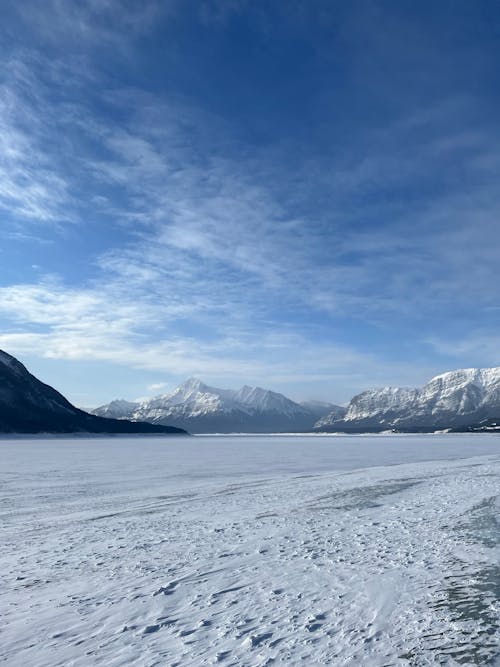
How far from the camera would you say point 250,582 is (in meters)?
11.1

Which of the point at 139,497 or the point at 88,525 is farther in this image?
the point at 139,497

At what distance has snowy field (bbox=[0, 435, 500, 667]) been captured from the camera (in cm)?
795

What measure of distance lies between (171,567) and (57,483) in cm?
2103

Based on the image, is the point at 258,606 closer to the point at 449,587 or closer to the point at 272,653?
the point at 272,653

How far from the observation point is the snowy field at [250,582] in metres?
7.95

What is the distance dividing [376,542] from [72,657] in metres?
9.72

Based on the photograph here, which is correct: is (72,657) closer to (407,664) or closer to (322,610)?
(322,610)

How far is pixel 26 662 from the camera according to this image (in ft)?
24.7

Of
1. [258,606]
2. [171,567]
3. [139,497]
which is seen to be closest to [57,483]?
[139,497]

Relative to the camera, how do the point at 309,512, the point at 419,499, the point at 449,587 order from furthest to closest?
the point at 419,499 → the point at 309,512 → the point at 449,587

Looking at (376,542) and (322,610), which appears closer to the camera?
(322,610)

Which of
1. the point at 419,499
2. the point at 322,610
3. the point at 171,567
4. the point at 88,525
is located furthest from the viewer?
the point at 419,499

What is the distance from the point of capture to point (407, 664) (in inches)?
289

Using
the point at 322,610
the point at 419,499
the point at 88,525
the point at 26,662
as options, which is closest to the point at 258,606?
the point at 322,610
